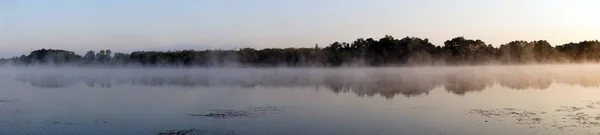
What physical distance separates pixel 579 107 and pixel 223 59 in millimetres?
71263

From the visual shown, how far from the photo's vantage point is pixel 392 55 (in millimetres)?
70000

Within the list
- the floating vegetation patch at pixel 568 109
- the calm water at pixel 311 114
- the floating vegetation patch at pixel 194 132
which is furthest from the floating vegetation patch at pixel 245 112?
the floating vegetation patch at pixel 568 109

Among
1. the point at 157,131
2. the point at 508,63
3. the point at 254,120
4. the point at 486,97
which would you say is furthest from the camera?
the point at 508,63

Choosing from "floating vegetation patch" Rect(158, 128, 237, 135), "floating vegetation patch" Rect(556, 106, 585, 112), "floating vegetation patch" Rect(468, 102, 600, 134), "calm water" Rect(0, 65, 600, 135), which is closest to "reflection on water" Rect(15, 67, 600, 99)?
"calm water" Rect(0, 65, 600, 135)

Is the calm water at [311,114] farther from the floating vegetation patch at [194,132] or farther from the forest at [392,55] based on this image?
the forest at [392,55]

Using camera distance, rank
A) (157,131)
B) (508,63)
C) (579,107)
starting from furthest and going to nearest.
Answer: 1. (508,63)
2. (579,107)
3. (157,131)

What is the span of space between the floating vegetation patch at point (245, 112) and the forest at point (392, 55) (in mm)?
56438

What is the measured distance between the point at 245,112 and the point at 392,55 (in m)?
57.8

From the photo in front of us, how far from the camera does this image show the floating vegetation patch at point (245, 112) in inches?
503

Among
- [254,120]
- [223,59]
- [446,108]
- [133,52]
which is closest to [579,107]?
[446,108]

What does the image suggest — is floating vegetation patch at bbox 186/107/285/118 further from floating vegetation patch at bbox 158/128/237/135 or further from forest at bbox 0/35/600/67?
forest at bbox 0/35/600/67

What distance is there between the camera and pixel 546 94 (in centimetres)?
1816

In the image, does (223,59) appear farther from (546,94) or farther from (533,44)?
(546,94)

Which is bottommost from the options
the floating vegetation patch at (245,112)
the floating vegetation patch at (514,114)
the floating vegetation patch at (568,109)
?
the floating vegetation patch at (245,112)
